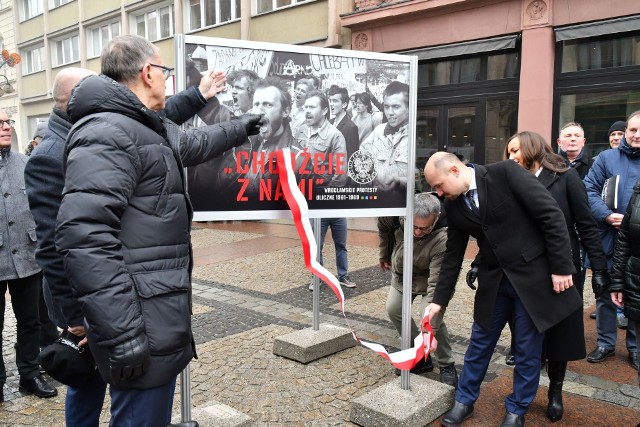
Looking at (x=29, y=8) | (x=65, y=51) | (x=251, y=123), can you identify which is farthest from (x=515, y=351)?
(x=29, y=8)

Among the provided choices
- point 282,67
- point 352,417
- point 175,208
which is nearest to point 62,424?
point 352,417

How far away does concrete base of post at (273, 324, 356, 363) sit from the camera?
4391 mm

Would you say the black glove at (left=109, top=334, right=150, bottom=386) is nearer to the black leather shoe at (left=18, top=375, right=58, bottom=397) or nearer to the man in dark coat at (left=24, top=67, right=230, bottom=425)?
the man in dark coat at (left=24, top=67, right=230, bottom=425)

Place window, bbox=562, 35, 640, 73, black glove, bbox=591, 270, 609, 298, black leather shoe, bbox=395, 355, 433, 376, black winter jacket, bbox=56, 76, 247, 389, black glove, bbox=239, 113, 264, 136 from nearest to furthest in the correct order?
black winter jacket, bbox=56, 76, 247, 389 → black glove, bbox=239, 113, 264, 136 → black glove, bbox=591, 270, 609, 298 → black leather shoe, bbox=395, 355, 433, 376 → window, bbox=562, 35, 640, 73

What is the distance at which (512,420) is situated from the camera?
3.24 m

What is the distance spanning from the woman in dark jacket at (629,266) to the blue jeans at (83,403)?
9.41 ft

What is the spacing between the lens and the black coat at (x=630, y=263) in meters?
3.02

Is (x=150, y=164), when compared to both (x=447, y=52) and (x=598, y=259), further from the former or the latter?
(x=447, y=52)

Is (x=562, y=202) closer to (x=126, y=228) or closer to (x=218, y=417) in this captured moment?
(x=218, y=417)

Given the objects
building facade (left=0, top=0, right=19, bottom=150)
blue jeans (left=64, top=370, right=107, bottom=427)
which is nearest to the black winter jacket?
blue jeans (left=64, top=370, right=107, bottom=427)

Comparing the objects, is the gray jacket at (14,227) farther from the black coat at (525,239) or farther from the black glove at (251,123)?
the black coat at (525,239)

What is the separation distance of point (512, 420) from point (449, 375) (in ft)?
2.42

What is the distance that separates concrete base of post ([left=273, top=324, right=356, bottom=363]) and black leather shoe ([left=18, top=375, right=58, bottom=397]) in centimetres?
171

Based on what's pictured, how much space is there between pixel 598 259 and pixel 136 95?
307 cm
